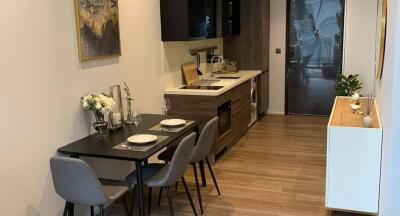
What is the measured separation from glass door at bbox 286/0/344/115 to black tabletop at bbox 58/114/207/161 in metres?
3.79

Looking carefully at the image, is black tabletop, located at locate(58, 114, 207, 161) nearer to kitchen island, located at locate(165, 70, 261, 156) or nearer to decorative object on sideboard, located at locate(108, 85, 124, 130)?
decorative object on sideboard, located at locate(108, 85, 124, 130)

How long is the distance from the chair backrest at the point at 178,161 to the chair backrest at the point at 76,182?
483 millimetres

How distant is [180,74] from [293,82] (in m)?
2.78

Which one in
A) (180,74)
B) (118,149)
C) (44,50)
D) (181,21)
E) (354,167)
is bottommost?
(354,167)

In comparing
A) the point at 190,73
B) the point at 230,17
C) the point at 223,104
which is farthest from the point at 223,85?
the point at 230,17

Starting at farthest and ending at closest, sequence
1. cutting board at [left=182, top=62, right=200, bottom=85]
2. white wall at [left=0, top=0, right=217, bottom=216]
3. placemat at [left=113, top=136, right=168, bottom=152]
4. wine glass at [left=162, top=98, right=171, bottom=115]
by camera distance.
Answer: cutting board at [left=182, top=62, right=200, bottom=85] < wine glass at [left=162, top=98, right=171, bottom=115] < placemat at [left=113, top=136, right=168, bottom=152] < white wall at [left=0, top=0, right=217, bottom=216]

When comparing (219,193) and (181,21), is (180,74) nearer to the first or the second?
(181,21)

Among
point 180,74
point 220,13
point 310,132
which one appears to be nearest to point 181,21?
point 180,74

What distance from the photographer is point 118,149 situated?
274 cm

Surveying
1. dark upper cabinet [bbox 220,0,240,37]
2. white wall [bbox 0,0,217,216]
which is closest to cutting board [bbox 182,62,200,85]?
dark upper cabinet [bbox 220,0,240,37]

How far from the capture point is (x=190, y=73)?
5.03 m

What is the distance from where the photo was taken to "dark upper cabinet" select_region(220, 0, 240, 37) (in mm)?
5332

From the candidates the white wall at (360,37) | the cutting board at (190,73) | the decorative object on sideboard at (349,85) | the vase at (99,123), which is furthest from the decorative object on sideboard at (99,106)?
the white wall at (360,37)

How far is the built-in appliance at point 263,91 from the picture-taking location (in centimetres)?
634
